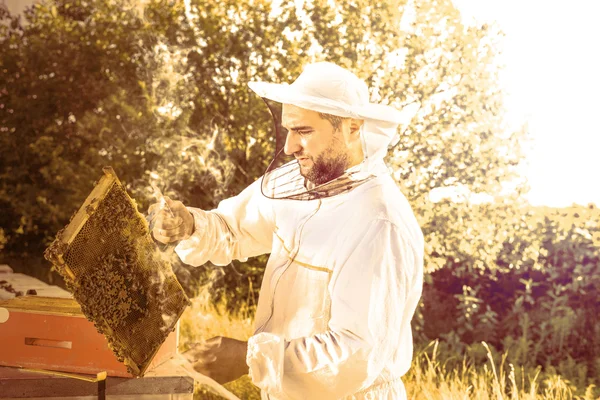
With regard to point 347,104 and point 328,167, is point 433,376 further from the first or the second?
point 347,104

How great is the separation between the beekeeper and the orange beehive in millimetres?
406

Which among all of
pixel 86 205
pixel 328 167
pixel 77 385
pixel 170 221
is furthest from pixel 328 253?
pixel 77 385

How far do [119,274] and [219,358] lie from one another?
0.47m

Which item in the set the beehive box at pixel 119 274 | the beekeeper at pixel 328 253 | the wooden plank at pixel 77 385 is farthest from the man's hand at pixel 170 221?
the wooden plank at pixel 77 385

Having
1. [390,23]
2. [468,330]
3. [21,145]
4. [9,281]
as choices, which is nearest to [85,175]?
[21,145]

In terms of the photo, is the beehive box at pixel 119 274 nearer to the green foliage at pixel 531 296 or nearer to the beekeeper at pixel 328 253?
the beekeeper at pixel 328 253

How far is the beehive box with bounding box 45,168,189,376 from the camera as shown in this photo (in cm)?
220

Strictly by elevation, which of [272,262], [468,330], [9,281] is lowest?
[468,330]

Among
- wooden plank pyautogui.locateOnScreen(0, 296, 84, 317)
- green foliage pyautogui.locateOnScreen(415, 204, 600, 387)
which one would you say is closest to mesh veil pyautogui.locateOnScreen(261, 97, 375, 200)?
wooden plank pyautogui.locateOnScreen(0, 296, 84, 317)

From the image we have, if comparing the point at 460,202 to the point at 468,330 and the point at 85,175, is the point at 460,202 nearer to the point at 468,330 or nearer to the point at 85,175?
the point at 468,330

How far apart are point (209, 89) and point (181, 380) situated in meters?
4.24

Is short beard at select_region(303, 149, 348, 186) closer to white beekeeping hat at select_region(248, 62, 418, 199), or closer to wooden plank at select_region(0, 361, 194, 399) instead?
white beekeeping hat at select_region(248, 62, 418, 199)

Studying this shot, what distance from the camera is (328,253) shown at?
7.73 feet

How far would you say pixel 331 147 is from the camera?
94.5 inches
